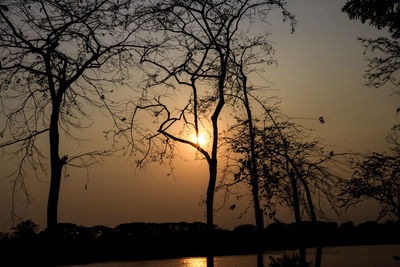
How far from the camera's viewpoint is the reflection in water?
20.0 meters

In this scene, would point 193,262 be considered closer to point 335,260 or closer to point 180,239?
point 180,239

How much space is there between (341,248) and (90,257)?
1544cm

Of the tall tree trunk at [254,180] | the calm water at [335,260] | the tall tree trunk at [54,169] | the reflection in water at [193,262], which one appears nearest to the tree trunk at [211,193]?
the tall tree trunk at [254,180]

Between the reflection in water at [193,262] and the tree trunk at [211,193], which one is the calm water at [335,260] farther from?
the tree trunk at [211,193]

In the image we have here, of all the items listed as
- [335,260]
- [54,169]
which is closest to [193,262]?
[335,260]

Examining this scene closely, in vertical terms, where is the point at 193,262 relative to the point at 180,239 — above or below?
below

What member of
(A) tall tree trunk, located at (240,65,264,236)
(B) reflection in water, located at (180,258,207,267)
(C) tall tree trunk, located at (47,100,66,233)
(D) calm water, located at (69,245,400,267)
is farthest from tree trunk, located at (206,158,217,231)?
(C) tall tree trunk, located at (47,100,66,233)

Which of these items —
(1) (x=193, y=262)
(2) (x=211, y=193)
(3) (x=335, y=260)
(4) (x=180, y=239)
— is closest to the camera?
→ (2) (x=211, y=193)

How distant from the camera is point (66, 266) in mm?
20312

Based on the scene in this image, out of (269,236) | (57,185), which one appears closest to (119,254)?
(269,236)

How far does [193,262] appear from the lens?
21.6 meters

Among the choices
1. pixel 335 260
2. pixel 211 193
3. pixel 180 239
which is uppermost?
pixel 211 193

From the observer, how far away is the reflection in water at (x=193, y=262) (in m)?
20.0

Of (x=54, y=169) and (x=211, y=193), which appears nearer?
(x=54, y=169)
